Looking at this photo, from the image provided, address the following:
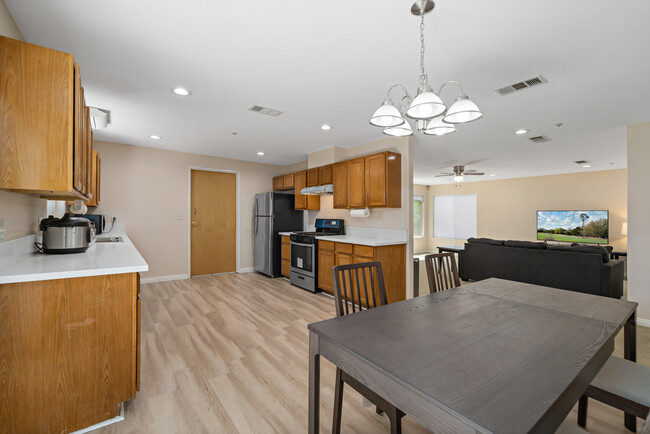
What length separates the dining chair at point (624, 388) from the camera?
124 centimetres

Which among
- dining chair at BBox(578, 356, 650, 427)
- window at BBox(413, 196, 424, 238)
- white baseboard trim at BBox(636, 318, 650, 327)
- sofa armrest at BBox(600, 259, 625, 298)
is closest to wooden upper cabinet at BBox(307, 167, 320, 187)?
dining chair at BBox(578, 356, 650, 427)

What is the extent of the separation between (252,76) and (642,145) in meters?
4.46

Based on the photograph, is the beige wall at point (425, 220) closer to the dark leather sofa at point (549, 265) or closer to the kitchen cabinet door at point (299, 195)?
the dark leather sofa at point (549, 265)

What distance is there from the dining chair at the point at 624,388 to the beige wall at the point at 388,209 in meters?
2.58

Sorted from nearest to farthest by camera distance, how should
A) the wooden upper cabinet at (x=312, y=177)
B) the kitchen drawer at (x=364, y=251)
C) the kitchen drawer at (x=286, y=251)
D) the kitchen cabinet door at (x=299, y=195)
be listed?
the kitchen drawer at (x=364, y=251), the wooden upper cabinet at (x=312, y=177), the kitchen drawer at (x=286, y=251), the kitchen cabinet door at (x=299, y=195)

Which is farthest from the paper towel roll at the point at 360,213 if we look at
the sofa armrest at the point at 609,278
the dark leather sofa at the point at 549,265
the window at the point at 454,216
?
the window at the point at 454,216

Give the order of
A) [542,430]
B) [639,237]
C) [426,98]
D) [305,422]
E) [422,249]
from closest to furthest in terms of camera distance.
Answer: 1. [542,430]
2. [426,98]
3. [305,422]
4. [639,237]
5. [422,249]

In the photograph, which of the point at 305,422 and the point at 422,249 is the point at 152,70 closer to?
the point at 305,422

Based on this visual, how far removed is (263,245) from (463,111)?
185 inches

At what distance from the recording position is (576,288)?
14.1 feet

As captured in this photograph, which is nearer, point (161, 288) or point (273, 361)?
point (273, 361)

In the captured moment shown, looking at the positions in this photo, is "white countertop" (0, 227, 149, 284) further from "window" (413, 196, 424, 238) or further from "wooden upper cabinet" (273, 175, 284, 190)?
"window" (413, 196, 424, 238)

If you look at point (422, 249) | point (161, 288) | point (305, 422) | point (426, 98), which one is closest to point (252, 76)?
point (426, 98)

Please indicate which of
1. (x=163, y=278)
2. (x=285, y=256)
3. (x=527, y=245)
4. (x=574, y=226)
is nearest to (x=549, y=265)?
(x=527, y=245)
